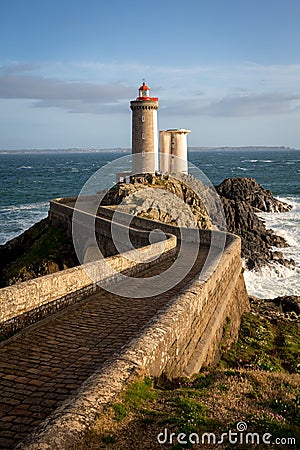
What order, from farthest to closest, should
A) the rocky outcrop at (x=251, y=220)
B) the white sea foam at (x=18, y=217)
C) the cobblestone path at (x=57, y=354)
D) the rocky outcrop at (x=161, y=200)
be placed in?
the white sea foam at (x=18, y=217) < the rocky outcrop at (x=251, y=220) < the rocky outcrop at (x=161, y=200) < the cobblestone path at (x=57, y=354)

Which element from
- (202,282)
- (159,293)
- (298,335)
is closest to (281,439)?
(202,282)

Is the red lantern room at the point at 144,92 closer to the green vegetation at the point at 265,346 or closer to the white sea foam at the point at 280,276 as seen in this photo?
the white sea foam at the point at 280,276

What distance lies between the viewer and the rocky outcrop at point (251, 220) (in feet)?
107

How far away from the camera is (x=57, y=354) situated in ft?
24.1

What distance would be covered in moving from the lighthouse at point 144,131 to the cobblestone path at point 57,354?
28.2 m

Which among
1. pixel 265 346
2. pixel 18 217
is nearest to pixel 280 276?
pixel 265 346

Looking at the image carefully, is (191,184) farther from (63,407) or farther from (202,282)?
(63,407)

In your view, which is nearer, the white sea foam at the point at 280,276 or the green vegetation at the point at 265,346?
the green vegetation at the point at 265,346

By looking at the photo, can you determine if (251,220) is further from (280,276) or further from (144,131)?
(144,131)

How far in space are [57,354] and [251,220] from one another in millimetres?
35717

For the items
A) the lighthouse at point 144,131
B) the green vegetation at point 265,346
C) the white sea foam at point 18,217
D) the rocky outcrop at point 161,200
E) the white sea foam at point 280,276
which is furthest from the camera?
the white sea foam at point 18,217

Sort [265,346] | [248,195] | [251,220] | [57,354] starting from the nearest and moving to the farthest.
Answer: [57,354] → [265,346] → [251,220] → [248,195]

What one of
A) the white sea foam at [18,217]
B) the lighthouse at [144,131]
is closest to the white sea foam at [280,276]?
the lighthouse at [144,131]

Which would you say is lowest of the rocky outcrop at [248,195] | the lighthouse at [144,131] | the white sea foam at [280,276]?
the white sea foam at [280,276]
